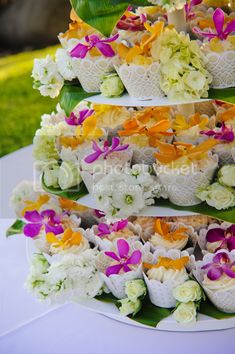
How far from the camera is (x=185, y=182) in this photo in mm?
2320

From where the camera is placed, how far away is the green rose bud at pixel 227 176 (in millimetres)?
2303

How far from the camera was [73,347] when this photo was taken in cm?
234

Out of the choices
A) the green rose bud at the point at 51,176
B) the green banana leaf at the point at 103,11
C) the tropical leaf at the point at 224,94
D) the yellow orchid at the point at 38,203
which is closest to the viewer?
the green banana leaf at the point at 103,11

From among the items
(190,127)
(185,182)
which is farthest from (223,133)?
(185,182)

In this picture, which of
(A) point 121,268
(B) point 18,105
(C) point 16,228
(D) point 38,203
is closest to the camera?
(A) point 121,268

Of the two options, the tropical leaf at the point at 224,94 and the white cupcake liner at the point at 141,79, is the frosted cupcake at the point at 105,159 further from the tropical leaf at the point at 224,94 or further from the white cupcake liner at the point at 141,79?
the tropical leaf at the point at 224,94

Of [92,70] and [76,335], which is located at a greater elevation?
[92,70]

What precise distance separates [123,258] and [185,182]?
14.2 inches

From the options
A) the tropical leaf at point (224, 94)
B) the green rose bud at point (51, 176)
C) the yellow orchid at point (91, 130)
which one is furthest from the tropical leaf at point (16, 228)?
the tropical leaf at point (224, 94)

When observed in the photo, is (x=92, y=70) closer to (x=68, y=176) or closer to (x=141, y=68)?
(x=141, y=68)

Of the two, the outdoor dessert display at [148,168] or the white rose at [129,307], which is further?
the white rose at [129,307]

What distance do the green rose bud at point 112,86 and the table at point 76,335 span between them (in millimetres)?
843

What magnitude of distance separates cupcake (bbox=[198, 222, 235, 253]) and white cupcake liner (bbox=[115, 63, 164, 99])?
23.6 inches

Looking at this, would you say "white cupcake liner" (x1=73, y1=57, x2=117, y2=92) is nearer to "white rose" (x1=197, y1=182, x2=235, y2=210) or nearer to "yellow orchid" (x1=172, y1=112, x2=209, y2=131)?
"yellow orchid" (x1=172, y1=112, x2=209, y2=131)
